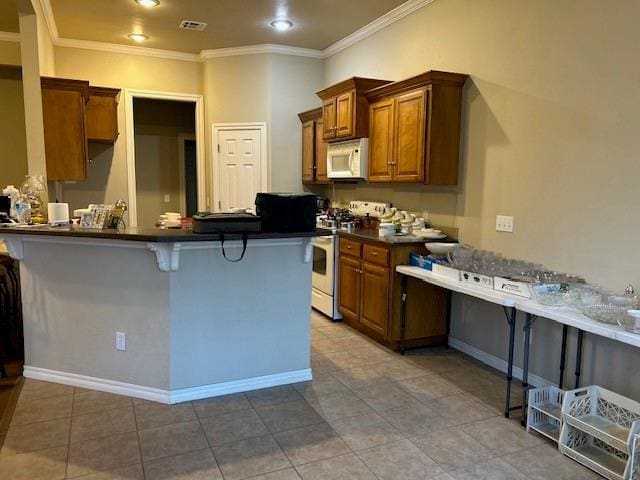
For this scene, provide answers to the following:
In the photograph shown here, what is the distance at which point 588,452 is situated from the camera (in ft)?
8.09

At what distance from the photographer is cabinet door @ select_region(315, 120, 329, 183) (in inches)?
221

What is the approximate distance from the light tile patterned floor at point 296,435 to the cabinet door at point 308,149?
10.3ft

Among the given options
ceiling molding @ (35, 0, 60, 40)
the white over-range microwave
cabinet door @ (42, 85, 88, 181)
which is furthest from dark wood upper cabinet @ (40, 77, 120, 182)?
the white over-range microwave

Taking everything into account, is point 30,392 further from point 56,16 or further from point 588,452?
point 56,16

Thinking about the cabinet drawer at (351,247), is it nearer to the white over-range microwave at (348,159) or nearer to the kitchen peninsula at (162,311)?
the white over-range microwave at (348,159)

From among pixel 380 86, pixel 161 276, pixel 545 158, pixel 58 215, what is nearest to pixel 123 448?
pixel 161 276

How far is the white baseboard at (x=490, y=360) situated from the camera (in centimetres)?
328

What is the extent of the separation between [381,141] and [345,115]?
556mm

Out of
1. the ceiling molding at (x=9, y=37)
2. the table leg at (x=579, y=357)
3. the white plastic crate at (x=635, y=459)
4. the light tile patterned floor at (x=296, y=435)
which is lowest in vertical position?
the light tile patterned floor at (x=296, y=435)

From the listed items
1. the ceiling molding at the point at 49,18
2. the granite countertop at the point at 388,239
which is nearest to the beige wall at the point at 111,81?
the ceiling molding at the point at 49,18

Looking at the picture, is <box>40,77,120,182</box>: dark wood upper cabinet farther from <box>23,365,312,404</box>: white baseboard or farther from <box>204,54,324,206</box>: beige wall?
<box>23,365,312,404</box>: white baseboard

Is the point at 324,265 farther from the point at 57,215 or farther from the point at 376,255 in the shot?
the point at 57,215

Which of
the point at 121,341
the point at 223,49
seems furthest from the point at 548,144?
the point at 223,49

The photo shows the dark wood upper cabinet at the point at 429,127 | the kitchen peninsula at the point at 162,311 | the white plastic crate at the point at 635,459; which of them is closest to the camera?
the white plastic crate at the point at 635,459
